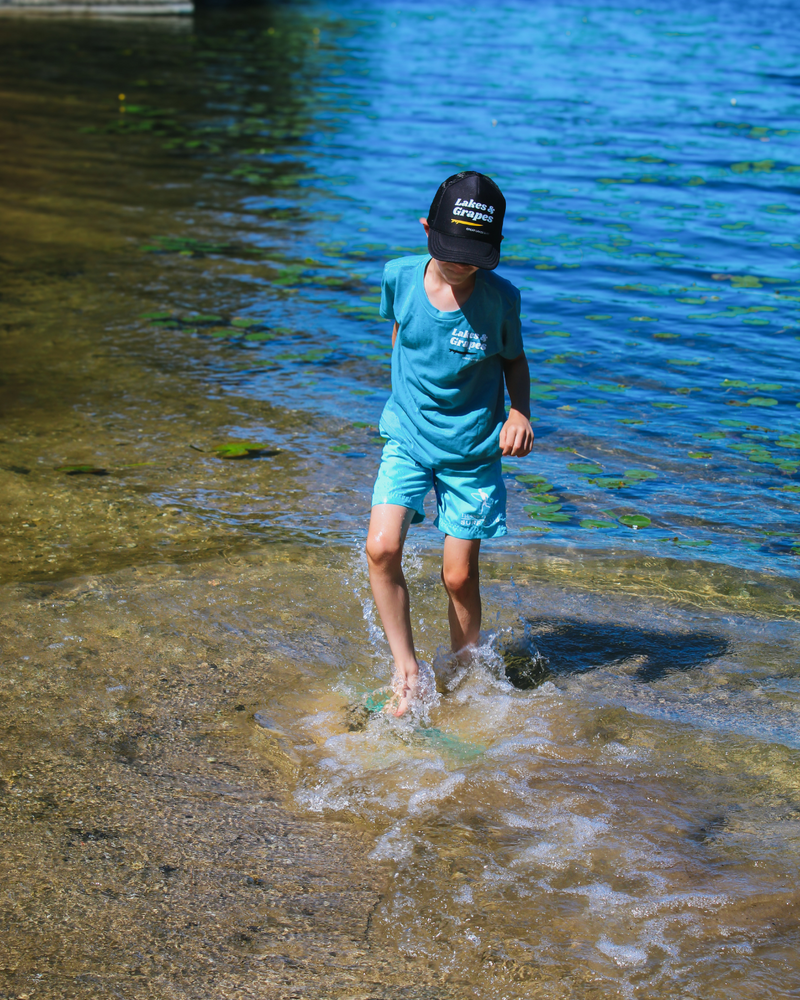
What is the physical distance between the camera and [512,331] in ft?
11.2

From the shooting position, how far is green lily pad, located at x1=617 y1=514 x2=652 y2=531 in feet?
17.6

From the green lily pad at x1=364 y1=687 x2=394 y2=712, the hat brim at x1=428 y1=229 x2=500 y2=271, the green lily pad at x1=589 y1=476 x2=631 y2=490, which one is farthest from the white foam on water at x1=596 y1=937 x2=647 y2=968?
the green lily pad at x1=589 y1=476 x2=631 y2=490

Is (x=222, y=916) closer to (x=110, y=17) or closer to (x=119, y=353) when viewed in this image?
(x=119, y=353)

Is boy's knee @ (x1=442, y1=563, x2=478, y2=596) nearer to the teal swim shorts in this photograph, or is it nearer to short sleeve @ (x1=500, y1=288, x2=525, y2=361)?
the teal swim shorts

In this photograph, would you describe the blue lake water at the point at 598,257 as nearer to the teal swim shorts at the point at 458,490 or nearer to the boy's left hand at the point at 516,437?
the teal swim shorts at the point at 458,490

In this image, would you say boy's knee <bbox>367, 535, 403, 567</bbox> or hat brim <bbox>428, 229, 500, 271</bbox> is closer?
hat brim <bbox>428, 229, 500, 271</bbox>

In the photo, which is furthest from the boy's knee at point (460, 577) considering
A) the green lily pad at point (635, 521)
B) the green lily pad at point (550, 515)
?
the green lily pad at point (635, 521)

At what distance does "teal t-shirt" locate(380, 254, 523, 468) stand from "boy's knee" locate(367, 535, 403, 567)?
312 mm

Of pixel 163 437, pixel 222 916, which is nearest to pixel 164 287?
pixel 163 437

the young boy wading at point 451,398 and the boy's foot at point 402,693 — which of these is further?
the boy's foot at point 402,693

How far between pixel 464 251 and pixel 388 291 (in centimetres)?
42

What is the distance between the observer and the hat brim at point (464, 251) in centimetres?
318

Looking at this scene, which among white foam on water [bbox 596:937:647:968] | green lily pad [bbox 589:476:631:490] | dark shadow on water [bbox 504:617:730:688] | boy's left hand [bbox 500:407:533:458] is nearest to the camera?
white foam on water [bbox 596:937:647:968]

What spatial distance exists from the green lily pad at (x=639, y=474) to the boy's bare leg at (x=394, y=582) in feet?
8.53
